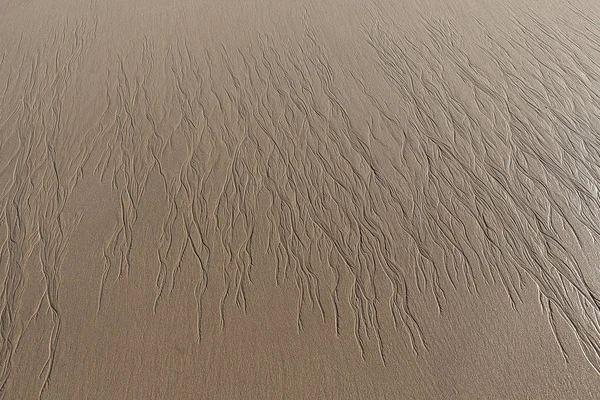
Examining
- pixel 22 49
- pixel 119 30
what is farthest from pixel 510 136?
pixel 22 49

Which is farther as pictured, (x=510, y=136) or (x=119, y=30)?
(x=119, y=30)

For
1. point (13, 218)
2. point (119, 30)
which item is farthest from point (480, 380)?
point (119, 30)

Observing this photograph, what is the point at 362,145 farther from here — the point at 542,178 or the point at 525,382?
the point at 525,382

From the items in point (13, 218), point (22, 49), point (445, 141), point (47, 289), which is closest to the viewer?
point (47, 289)

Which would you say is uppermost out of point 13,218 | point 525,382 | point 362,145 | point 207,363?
point 525,382

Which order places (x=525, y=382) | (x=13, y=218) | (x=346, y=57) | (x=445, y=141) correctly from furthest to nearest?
1. (x=346, y=57)
2. (x=445, y=141)
3. (x=13, y=218)
4. (x=525, y=382)

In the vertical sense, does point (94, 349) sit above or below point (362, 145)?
below

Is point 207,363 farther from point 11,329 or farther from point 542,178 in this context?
point 542,178
